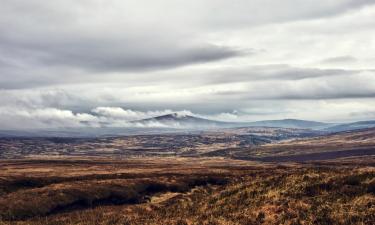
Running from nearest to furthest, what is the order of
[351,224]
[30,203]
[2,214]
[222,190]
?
[351,224], [222,190], [2,214], [30,203]

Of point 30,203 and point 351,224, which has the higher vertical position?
point 351,224

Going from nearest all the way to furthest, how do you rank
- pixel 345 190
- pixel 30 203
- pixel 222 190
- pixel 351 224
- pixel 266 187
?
1. pixel 351 224
2. pixel 345 190
3. pixel 266 187
4. pixel 222 190
5. pixel 30 203

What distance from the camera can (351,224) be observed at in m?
23.7

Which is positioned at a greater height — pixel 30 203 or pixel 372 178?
pixel 372 178

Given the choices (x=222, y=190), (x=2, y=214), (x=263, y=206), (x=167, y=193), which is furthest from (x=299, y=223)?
(x=167, y=193)

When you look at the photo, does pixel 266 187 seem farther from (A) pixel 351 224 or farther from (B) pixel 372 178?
(A) pixel 351 224

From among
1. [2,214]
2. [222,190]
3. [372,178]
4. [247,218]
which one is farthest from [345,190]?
[2,214]

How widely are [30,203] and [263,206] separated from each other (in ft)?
114

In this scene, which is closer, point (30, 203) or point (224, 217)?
point (224, 217)

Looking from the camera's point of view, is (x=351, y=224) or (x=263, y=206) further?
(x=263, y=206)

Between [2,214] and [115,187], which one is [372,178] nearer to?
[2,214]

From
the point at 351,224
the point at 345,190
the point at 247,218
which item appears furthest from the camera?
the point at 345,190

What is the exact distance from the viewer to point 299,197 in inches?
1249

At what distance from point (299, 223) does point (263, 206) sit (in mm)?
5744
